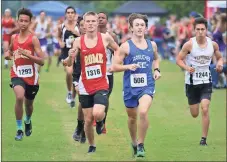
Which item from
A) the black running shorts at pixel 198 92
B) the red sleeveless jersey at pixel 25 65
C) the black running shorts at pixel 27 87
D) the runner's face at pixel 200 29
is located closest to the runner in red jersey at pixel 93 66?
the red sleeveless jersey at pixel 25 65

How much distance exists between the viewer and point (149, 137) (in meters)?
16.8

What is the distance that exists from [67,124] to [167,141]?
8.60 feet

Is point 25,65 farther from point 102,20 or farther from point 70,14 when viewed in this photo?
point 70,14

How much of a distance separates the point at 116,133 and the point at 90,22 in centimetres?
454

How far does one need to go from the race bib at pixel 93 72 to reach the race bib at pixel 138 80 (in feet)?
1.86

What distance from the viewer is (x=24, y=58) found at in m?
13.9

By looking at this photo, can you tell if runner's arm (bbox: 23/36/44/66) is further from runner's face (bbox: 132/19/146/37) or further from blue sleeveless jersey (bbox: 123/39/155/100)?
runner's face (bbox: 132/19/146/37)

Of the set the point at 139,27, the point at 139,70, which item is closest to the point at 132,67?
the point at 139,70

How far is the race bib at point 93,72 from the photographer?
42.4 ft

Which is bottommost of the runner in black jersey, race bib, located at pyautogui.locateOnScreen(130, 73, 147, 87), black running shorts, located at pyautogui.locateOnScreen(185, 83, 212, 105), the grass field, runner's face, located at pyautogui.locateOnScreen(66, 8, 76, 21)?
the grass field

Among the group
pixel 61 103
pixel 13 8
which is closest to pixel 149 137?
pixel 61 103

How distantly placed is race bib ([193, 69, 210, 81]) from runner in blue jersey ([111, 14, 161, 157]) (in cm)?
180

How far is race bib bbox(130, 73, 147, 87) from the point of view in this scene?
13195 millimetres

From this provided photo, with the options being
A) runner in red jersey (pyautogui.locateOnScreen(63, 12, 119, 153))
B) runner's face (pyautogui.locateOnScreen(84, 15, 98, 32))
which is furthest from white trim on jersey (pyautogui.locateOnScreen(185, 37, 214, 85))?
runner's face (pyautogui.locateOnScreen(84, 15, 98, 32))
